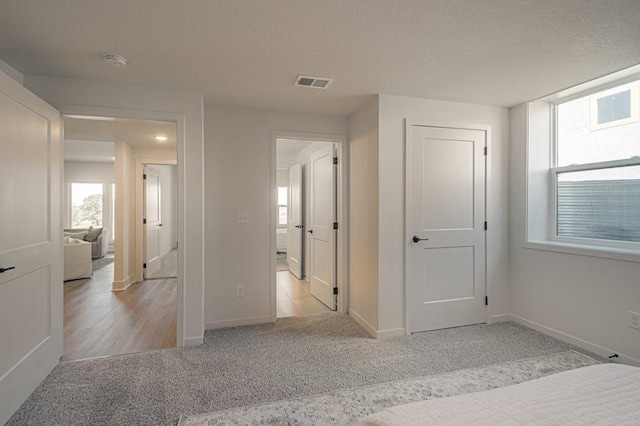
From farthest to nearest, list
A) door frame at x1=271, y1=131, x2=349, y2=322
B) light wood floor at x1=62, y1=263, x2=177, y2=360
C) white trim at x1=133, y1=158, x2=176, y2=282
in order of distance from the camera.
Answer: white trim at x1=133, y1=158, x2=176, y2=282, door frame at x1=271, y1=131, x2=349, y2=322, light wood floor at x1=62, y1=263, x2=177, y2=360

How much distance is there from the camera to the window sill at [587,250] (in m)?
2.39

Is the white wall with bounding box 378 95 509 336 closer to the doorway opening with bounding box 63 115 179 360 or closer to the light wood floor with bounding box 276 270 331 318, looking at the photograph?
the light wood floor with bounding box 276 270 331 318

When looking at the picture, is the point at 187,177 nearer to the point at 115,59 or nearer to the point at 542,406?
the point at 115,59

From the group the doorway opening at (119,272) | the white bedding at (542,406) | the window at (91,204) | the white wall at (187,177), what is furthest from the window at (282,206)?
the white bedding at (542,406)

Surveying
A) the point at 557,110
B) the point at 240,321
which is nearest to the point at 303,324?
the point at 240,321

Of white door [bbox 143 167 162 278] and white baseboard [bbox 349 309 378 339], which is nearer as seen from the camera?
white baseboard [bbox 349 309 378 339]

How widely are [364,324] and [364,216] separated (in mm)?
1092

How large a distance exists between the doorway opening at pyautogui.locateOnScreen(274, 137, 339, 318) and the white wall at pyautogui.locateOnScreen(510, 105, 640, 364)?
1925mm

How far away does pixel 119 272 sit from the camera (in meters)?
4.61

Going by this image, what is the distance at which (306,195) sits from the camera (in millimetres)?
4910

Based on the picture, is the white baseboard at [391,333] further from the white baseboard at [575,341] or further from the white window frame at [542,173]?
the white window frame at [542,173]

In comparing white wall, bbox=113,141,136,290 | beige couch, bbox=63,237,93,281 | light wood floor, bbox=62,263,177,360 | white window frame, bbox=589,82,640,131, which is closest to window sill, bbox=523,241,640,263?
white window frame, bbox=589,82,640,131

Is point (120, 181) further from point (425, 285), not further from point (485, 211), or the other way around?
point (485, 211)

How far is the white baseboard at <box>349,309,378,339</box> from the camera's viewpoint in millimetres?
2922
